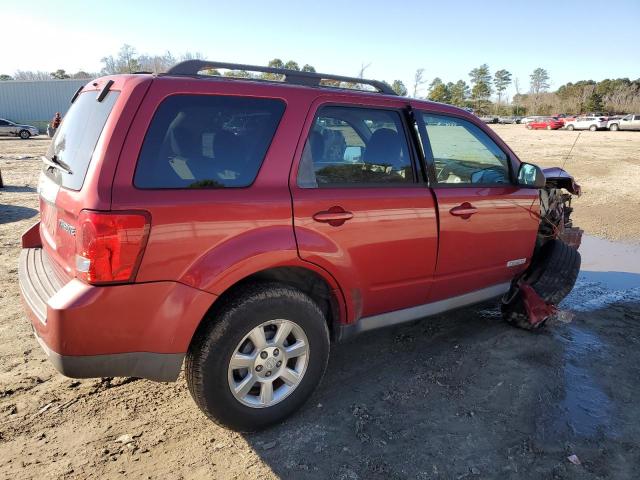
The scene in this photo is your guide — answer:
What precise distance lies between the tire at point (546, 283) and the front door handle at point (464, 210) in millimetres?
1131

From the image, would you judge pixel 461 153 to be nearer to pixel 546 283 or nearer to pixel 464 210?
pixel 464 210

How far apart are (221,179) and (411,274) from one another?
1532 mm

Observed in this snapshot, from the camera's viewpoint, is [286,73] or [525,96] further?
[525,96]

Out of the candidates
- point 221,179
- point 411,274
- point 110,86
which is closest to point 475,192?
point 411,274

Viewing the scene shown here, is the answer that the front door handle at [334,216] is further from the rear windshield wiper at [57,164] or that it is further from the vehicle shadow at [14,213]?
the vehicle shadow at [14,213]

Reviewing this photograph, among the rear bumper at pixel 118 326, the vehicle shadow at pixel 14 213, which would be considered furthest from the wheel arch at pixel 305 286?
the vehicle shadow at pixel 14 213

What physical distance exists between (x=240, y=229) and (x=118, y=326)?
0.75 m

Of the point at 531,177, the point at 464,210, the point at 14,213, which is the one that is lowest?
the point at 14,213

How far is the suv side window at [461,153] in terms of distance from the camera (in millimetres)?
3480

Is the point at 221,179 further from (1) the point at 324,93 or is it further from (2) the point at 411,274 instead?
(2) the point at 411,274

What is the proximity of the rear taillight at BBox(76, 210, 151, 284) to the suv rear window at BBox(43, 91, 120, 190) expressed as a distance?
0.28 m

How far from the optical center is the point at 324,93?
292cm

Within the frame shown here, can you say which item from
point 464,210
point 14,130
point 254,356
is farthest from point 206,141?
point 14,130

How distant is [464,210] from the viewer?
3496mm
